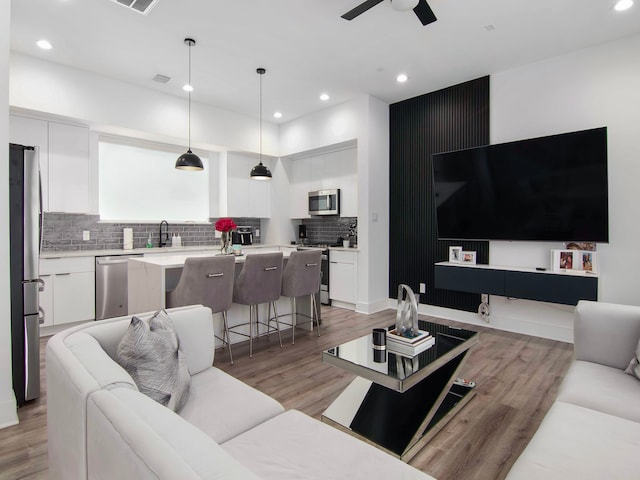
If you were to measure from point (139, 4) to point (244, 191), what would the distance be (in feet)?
11.3

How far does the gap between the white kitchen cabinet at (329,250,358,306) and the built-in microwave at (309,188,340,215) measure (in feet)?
2.37

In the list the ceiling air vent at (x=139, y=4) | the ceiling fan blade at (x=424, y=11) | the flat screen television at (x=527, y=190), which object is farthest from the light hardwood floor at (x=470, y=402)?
the ceiling air vent at (x=139, y=4)

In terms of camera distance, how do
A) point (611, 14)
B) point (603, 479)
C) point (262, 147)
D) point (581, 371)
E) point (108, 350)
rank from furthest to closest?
point (262, 147) → point (611, 14) → point (581, 371) → point (108, 350) → point (603, 479)

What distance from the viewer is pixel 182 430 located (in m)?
0.79

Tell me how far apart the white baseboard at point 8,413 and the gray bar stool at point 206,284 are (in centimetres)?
117

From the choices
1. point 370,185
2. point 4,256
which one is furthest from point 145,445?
point 370,185

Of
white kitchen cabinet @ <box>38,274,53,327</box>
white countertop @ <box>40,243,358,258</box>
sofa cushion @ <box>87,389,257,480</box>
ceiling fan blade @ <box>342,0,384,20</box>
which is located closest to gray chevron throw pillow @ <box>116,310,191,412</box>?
sofa cushion @ <box>87,389,257,480</box>

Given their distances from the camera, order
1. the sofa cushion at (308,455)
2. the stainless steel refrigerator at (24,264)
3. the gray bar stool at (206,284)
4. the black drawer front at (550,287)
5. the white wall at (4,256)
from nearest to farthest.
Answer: the sofa cushion at (308,455) → the white wall at (4,256) → the stainless steel refrigerator at (24,264) → the gray bar stool at (206,284) → the black drawer front at (550,287)

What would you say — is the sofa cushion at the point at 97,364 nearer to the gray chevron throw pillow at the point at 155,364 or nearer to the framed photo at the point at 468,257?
the gray chevron throw pillow at the point at 155,364

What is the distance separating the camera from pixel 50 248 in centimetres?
441

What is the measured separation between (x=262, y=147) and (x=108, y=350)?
5.05 m

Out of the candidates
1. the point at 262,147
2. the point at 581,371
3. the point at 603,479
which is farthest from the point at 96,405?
the point at 262,147

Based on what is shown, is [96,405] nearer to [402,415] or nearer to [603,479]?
[603,479]

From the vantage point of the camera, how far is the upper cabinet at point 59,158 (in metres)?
4.04
